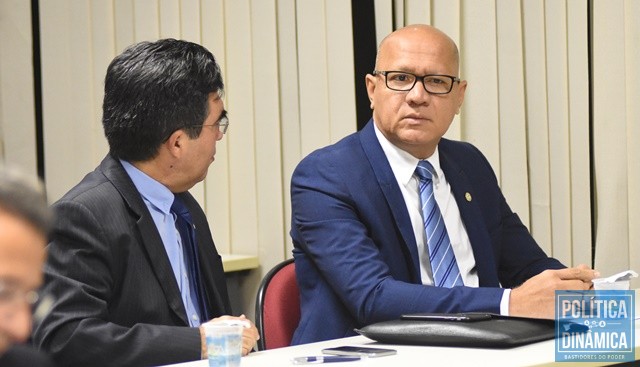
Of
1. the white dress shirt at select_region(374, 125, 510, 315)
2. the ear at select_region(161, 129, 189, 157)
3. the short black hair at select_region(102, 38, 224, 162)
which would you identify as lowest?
the white dress shirt at select_region(374, 125, 510, 315)

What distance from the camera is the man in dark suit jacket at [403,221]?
2.58 metres

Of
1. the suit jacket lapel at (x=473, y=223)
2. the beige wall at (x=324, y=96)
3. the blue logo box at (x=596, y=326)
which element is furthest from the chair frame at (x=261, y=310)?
the beige wall at (x=324, y=96)

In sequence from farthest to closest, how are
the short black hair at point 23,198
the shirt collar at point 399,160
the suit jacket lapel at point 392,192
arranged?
the shirt collar at point 399,160, the suit jacket lapel at point 392,192, the short black hair at point 23,198

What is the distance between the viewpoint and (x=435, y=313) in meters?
2.44

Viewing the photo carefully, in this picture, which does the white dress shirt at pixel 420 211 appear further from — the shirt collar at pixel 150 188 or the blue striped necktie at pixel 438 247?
the shirt collar at pixel 150 188

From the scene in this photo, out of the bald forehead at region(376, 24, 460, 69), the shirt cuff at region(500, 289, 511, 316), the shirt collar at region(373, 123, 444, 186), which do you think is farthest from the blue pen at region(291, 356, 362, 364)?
the bald forehead at region(376, 24, 460, 69)

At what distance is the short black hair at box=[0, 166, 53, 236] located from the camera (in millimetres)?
696

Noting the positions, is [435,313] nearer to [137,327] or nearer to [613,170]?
[137,327]

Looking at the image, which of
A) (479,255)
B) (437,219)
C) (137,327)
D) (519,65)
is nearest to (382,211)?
(437,219)

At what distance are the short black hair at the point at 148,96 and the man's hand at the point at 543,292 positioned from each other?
0.96 meters

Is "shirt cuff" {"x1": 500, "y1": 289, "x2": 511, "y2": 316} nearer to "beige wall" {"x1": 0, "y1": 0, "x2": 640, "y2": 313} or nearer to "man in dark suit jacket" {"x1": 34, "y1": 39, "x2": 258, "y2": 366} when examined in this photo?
"man in dark suit jacket" {"x1": 34, "y1": 39, "x2": 258, "y2": 366}

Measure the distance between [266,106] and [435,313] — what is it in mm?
1990

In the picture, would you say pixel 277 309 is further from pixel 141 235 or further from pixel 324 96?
pixel 324 96

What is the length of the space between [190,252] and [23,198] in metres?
2.00
